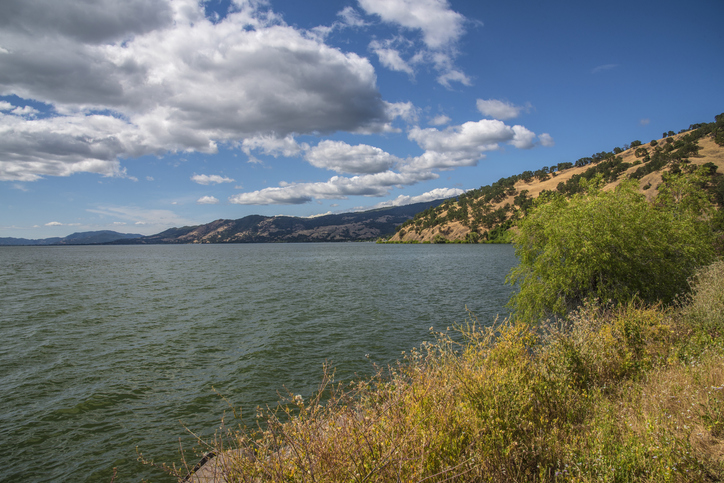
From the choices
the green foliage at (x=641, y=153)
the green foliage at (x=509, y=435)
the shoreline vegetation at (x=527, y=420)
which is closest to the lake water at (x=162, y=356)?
the shoreline vegetation at (x=527, y=420)

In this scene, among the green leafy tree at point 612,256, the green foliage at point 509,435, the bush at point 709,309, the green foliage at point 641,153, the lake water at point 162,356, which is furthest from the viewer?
the green foliage at point 641,153

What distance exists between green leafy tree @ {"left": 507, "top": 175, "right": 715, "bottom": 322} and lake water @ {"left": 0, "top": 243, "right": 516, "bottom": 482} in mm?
5820

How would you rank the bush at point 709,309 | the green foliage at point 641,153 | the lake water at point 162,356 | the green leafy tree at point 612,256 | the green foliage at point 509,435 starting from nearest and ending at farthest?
the green foliage at point 509,435 < the lake water at point 162,356 < the bush at point 709,309 < the green leafy tree at point 612,256 < the green foliage at point 641,153

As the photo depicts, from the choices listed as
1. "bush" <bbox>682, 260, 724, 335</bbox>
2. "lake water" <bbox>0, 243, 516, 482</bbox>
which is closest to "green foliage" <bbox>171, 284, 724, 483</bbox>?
"bush" <bbox>682, 260, 724, 335</bbox>

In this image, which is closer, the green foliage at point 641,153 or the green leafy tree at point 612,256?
the green leafy tree at point 612,256

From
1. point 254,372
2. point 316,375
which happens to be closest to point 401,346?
point 316,375

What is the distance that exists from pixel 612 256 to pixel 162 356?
24.4 m

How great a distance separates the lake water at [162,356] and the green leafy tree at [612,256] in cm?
582

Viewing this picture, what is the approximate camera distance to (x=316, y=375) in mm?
15711

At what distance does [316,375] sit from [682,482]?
13.0 metres

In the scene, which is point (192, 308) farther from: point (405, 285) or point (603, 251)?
point (603, 251)

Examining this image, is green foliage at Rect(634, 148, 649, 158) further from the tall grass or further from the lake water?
the tall grass

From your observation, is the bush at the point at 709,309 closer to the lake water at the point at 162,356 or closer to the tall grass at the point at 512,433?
the tall grass at the point at 512,433

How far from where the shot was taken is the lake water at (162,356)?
423 inches
